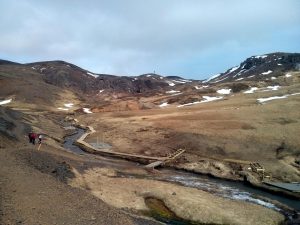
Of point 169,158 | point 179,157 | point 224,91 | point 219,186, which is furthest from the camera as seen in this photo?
point 224,91

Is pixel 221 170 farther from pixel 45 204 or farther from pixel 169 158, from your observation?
pixel 45 204

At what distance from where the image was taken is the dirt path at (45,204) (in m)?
24.1

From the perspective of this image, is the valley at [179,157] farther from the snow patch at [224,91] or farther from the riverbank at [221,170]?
the snow patch at [224,91]

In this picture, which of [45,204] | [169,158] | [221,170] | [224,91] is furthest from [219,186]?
[224,91]

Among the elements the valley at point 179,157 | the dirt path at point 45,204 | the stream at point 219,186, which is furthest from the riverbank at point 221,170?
the dirt path at point 45,204

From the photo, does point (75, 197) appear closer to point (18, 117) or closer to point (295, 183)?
point (295, 183)

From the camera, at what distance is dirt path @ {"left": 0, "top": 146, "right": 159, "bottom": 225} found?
79.0ft

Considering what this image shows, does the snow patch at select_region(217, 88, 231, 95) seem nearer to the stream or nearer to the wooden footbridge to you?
the wooden footbridge

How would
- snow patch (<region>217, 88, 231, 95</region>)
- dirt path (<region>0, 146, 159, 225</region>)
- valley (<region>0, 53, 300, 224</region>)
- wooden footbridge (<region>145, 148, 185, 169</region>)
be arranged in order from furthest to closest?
snow patch (<region>217, 88, 231, 95</region>) < wooden footbridge (<region>145, 148, 185, 169</region>) < valley (<region>0, 53, 300, 224</region>) < dirt path (<region>0, 146, 159, 225</region>)

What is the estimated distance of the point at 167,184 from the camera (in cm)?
4241

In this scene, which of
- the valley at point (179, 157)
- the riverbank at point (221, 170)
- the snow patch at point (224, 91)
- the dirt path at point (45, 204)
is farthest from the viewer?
the snow patch at point (224, 91)

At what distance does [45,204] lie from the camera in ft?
87.0

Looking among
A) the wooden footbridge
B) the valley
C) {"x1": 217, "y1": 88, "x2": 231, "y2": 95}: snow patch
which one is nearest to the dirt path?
the valley

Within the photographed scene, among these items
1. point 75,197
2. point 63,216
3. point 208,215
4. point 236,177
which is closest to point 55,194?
point 75,197
